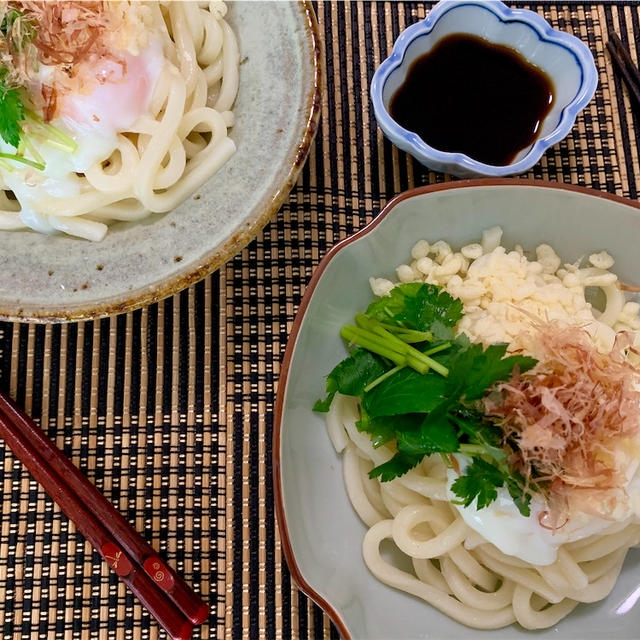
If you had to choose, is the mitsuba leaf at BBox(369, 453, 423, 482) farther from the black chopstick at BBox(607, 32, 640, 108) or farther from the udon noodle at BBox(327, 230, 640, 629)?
the black chopstick at BBox(607, 32, 640, 108)

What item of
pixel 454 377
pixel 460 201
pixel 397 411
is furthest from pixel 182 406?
pixel 460 201

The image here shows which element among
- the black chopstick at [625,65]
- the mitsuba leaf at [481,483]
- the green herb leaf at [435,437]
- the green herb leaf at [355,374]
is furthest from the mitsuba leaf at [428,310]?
the black chopstick at [625,65]

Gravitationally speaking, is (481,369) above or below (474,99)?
below

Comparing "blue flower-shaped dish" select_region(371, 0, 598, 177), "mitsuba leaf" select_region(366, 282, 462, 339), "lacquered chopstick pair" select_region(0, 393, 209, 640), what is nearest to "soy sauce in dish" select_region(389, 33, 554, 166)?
"blue flower-shaped dish" select_region(371, 0, 598, 177)

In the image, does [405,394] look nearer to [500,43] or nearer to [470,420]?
[470,420]

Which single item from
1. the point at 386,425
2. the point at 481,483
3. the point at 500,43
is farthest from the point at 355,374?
the point at 500,43

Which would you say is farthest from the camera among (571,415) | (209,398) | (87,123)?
(209,398)
